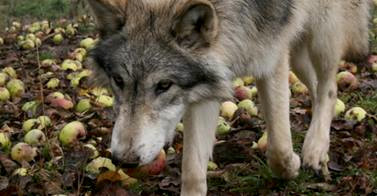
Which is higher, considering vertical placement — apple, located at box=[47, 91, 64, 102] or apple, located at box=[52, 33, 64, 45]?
apple, located at box=[52, 33, 64, 45]

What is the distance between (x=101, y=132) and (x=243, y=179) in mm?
1219

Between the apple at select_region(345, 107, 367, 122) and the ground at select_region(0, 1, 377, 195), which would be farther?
the apple at select_region(345, 107, 367, 122)

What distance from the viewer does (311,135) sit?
414 centimetres

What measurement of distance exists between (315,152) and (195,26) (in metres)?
1.39

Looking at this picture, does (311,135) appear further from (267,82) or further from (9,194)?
(9,194)


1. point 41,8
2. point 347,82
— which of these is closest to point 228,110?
point 347,82

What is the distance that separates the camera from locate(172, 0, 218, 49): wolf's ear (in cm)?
295

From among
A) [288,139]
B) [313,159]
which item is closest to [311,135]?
[313,159]

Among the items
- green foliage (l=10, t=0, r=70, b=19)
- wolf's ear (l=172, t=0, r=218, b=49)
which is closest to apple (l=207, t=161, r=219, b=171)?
wolf's ear (l=172, t=0, r=218, b=49)

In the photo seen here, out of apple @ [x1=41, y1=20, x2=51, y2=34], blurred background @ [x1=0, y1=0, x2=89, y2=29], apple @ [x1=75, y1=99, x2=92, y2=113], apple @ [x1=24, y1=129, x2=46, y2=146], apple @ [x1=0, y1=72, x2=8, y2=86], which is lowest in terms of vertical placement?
A: apple @ [x1=24, y1=129, x2=46, y2=146]

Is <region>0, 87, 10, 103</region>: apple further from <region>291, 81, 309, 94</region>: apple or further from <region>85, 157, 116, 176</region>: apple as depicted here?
<region>291, 81, 309, 94</region>: apple

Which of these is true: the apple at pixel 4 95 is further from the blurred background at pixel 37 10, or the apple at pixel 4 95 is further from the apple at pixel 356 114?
the blurred background at pixel 37 10

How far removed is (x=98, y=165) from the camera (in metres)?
3.78

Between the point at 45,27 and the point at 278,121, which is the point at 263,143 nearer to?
the point at 278,121
